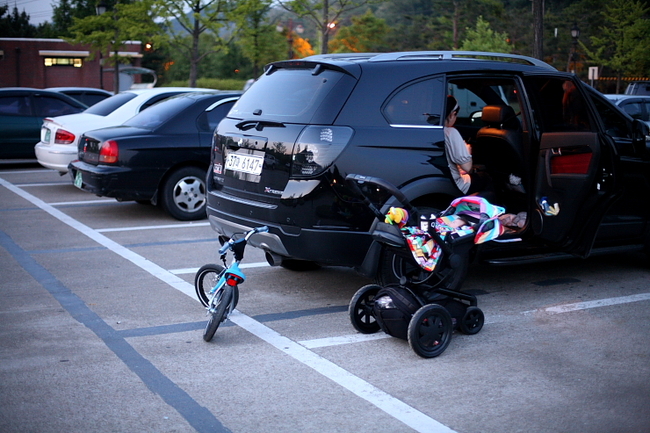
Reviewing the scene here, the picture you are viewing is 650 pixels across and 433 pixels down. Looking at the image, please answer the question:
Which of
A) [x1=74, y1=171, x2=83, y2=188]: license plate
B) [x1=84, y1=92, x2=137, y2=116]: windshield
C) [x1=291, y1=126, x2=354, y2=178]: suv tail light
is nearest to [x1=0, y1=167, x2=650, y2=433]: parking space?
[x1=291, y1=126, x2=354, y2=178]: suv tail light

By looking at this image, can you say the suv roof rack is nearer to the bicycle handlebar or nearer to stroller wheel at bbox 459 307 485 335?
the bicycle handlebar

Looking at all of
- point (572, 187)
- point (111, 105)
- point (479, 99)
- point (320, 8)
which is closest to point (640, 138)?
point (572, 187)

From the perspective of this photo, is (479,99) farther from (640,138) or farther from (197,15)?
(197,15)

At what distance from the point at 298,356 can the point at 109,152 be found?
18.3 feet

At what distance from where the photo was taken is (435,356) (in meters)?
4.91

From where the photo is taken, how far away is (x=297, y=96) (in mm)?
5785

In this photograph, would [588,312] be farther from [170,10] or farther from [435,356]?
[170,10]

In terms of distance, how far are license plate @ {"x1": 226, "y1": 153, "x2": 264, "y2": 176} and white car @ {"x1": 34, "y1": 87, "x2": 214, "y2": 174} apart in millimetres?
6051

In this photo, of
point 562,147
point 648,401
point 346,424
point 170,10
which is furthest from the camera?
point 170,10

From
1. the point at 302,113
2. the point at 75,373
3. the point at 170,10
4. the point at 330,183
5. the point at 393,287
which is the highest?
the point at 170,10

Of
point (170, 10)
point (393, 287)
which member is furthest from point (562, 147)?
point (170, 10)

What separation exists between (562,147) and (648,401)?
2497 millimetres

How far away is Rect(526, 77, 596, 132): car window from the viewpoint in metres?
6.55

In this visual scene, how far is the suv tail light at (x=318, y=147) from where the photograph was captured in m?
5.32
